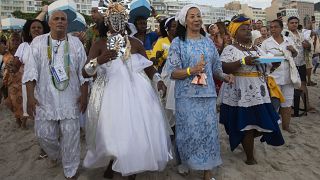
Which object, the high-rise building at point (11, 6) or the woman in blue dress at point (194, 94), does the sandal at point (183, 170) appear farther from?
the high-rise building at point (11, 6)

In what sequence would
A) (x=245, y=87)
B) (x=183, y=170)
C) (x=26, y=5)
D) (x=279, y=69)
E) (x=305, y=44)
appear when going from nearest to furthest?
(x=183, y=170), (x=245, y=87), (x=279, y=69), (x=305, y=44), (x=26, y=5)

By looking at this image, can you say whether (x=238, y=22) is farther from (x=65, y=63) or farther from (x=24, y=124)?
(x=24, y=124)

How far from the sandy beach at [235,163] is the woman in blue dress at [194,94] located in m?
0.44

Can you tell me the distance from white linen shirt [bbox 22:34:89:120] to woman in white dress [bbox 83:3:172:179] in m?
0.36

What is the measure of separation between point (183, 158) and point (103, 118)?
105cm

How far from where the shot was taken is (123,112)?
3900 millimetres

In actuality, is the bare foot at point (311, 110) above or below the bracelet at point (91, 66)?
below

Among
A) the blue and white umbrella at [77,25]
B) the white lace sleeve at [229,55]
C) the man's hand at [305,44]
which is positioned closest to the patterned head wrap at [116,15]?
the white lace sleeve at [229,55]

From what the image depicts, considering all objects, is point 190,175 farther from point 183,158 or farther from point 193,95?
point 193,95

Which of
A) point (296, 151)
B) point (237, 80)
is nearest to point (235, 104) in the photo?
point (237, 80)

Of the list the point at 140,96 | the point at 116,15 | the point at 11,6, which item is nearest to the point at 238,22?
the point at 116,15

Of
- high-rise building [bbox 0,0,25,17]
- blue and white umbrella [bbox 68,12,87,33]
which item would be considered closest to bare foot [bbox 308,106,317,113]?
blue and white umbrella [bbox 68,12,87,33]

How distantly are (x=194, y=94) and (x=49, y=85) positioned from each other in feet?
5.51

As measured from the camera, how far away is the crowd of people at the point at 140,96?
3922mm
